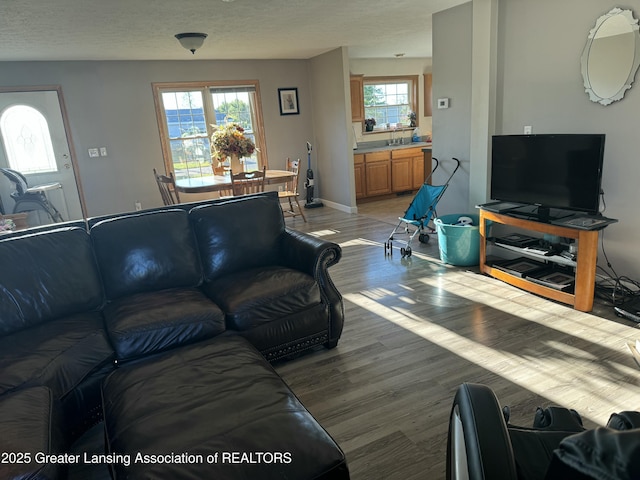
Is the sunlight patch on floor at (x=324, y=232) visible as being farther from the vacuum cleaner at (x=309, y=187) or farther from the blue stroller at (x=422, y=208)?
the vacuum cleaner at (x=309, y=187)

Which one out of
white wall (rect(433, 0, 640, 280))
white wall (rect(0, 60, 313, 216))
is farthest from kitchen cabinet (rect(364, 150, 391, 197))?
white wall (rect(433, 0, 640, 280))

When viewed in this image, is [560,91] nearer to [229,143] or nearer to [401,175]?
[229,143]

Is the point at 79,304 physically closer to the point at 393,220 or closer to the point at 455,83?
the point at 455,83

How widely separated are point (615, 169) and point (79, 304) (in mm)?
3832

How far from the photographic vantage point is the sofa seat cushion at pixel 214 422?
50.1 inches

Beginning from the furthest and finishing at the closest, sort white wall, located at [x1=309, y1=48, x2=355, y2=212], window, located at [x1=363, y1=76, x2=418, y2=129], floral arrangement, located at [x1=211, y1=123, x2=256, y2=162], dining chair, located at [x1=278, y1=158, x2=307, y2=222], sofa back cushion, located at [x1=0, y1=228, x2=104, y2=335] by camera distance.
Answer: window, located at [x1=363, y1=76, x2=418, y2=129], white wall, located at [x1=309, y1=48, x2=355, y2=212], dining chair, located at [x1=278, y1=158, x2=307, y2=222], floral arrangement, located at [x1=211, y1=123, x2=256, y2=162], sofa back cushion, located at [x1=0, y1=228, x2=104, y2=335]

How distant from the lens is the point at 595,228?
2906mm

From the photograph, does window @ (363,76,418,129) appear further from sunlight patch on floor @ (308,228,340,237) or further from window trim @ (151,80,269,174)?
sunlight patch on floor @ (308,228,340,237)

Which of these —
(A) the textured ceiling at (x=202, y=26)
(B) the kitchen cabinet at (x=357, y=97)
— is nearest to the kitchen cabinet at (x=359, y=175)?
(B) the kitchen cabinet at (x=357, y=97)

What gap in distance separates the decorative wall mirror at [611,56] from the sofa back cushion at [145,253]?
3.21 metres

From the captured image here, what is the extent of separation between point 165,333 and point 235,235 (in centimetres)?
92

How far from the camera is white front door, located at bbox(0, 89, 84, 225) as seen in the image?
18.3 ft

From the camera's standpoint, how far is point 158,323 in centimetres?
224

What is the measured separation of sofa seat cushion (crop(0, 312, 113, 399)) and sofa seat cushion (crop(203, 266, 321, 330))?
660mm
